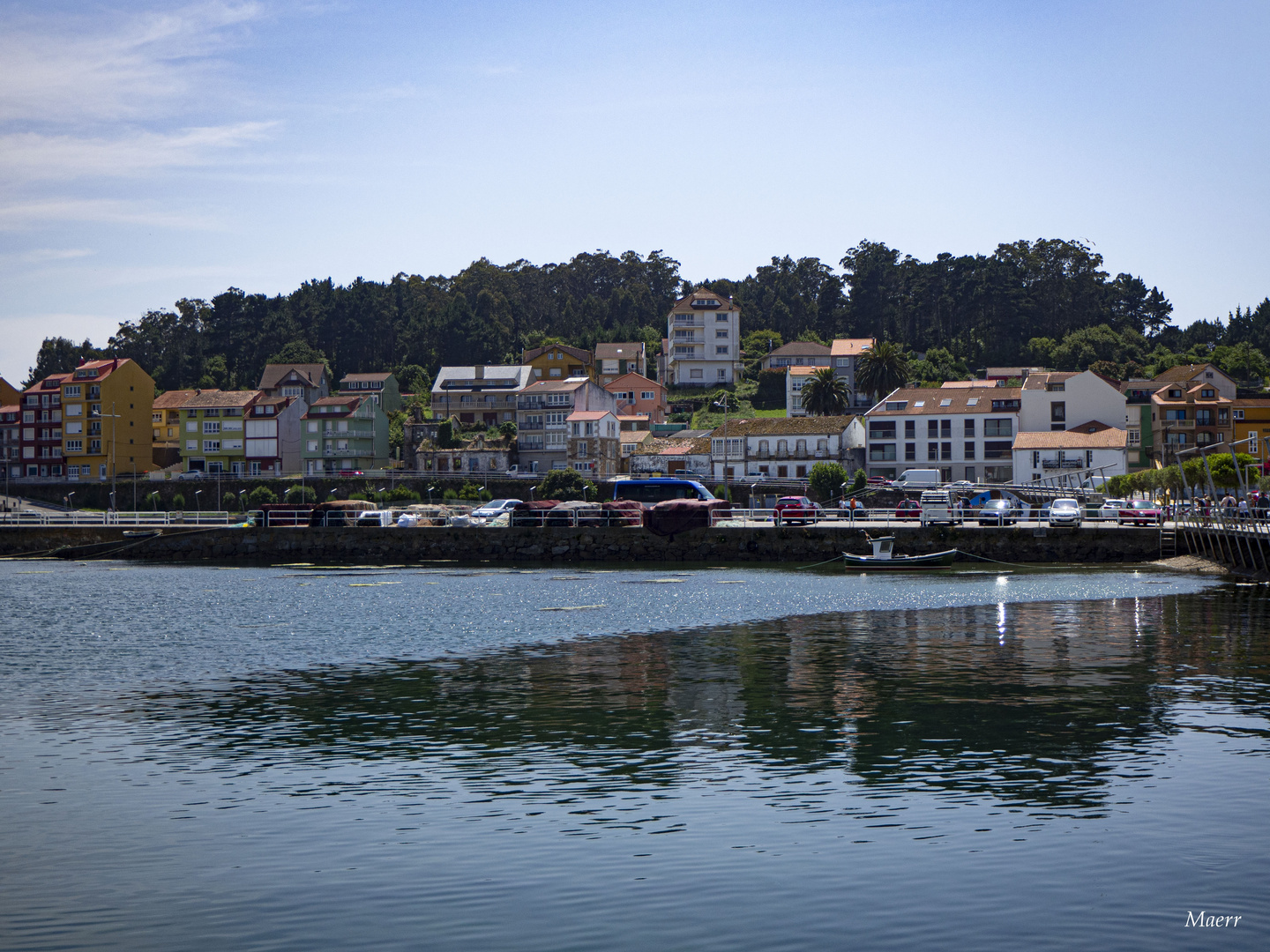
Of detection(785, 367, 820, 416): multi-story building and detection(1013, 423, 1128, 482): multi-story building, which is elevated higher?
detection(785, 367, 820, 416): multi-story building

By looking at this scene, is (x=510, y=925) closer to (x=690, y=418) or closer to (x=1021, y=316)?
(x=690, y=418)

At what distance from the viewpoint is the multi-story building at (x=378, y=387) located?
177m

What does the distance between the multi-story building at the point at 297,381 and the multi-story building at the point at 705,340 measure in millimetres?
53496

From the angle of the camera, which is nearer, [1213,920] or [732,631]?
[1213,920]

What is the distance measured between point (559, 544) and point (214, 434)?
9421cm

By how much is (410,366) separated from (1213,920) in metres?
191

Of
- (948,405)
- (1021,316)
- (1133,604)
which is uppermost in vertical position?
(1021,316)

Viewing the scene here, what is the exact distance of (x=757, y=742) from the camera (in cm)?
2156

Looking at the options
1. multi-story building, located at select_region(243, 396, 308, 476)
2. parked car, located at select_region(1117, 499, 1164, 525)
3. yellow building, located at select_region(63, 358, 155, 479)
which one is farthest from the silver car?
yellow building, located at select_region(63, 358, 155, 479)

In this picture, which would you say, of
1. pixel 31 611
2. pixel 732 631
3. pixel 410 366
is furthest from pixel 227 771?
pixel 410 366

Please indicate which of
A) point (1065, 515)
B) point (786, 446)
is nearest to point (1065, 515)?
point (1065, 515)

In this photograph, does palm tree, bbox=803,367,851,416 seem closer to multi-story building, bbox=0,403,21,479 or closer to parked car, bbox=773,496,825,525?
parked car, bbox=773,496,825,525

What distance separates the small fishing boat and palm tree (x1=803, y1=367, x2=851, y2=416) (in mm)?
79402

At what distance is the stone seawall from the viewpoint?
6719 centimetres
